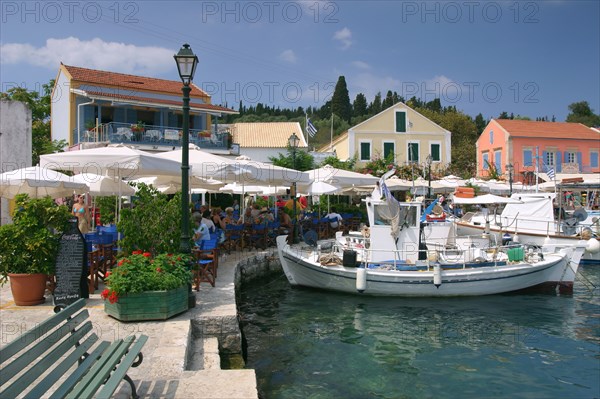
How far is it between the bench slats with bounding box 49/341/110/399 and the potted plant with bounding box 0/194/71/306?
357 centimetres

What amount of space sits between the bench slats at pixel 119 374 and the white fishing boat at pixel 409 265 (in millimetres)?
7661

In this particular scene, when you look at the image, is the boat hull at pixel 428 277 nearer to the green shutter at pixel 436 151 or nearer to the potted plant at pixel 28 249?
the potted plant at pixel 28 249

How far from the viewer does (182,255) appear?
7637 millimetres

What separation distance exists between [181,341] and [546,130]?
45.1m

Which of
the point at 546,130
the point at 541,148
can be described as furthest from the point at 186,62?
the point at 546,130

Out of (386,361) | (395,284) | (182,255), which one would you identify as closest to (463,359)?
(386,361)

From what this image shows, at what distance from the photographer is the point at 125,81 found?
1163 inches

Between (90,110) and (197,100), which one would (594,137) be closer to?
(197,100)

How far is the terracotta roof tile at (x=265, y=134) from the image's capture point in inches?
1548

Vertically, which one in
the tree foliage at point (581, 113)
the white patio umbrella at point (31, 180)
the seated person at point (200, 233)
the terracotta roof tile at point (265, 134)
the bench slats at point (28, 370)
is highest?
the tree foliage at point (581, 113)

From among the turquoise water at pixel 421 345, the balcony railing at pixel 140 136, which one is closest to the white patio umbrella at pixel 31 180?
the turquoise water at pixel 421 345

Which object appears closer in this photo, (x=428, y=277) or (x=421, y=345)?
(x=421, y=345)

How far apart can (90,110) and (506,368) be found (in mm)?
25956

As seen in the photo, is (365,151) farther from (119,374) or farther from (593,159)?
(119,374)
